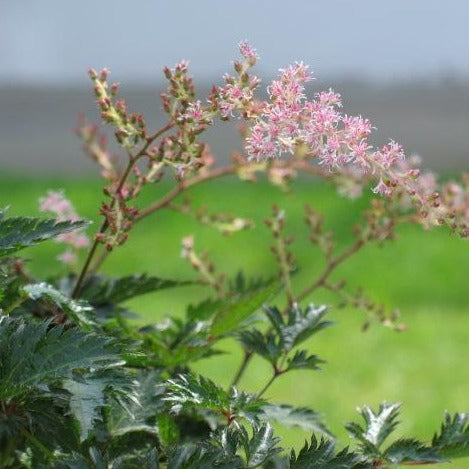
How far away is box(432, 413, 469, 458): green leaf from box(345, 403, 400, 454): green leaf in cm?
5

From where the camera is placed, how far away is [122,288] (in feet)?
4.09

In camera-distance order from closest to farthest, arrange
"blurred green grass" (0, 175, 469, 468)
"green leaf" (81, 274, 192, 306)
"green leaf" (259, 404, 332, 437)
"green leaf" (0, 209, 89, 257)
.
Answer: "green leaf" (0, 209, 89, 257)
"green leaf" (259, 404, 332, 437)
"green leaf" (81, 274, 192, 306)
"blurred green grass" (0, 175, 469, 468)

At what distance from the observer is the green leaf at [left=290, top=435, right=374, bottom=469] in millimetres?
924

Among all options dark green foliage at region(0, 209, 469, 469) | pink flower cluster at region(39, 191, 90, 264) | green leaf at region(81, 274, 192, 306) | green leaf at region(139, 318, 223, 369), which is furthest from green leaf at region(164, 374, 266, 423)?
pink flower cluster at region(39, 191, 90, 264)

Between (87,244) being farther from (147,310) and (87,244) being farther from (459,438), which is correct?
(147,310)

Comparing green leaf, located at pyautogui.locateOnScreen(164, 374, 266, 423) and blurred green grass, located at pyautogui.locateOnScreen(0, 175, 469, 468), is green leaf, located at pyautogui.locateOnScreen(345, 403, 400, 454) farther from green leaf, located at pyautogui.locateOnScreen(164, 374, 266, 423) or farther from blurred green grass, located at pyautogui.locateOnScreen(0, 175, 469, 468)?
blurred green grass, located at pyautogui.locateOnScreen(0, 175, 469, 468)

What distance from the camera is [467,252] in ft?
16.7

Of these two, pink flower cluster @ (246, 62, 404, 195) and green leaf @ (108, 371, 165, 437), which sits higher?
pink flower cluster @ (246, 62, 404, 195)

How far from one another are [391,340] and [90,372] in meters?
3.29

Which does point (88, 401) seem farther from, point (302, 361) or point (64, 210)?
point (64, 210)

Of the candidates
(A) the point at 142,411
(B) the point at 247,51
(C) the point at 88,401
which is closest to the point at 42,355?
(C) the point at 88,401

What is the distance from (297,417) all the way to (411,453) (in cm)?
19

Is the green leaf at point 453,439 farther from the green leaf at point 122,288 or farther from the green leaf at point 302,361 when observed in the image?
the green leaf at point 122,288

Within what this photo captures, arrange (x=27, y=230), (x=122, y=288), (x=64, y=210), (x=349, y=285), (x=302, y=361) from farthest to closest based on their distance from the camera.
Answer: (x=349, y=285) → (x=64, y=210) → (x=122, y=288) → (x=302, y=361) → (x=27, y=230)
